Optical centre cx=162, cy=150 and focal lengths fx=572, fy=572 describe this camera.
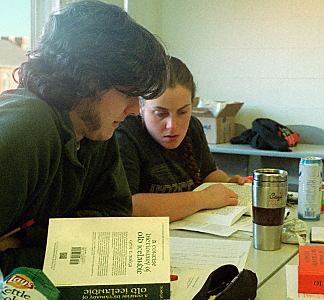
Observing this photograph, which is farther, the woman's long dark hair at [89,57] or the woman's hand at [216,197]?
the woman's hand at [216,197]

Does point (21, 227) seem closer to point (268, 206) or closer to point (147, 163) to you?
point (268, 206)

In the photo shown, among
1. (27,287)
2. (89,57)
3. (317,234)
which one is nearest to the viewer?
(27,287)

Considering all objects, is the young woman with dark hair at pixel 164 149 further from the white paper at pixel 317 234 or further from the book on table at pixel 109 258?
the book on table at pixel 109 258

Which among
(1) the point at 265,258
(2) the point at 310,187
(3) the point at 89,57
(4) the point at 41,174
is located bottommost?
(1) the point at 265,258

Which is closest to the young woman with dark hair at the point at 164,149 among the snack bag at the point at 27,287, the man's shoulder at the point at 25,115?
the man's shoulder at the point at 25,115

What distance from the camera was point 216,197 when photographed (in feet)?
6.44

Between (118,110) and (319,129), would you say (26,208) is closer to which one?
(118,110)

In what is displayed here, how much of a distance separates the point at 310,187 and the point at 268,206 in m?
0.38

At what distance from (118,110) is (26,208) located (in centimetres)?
32

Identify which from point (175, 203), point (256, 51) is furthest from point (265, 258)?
point (256, 51)

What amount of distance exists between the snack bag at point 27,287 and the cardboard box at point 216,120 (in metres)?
3.00

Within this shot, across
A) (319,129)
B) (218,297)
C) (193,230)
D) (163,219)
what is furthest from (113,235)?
(319,129)

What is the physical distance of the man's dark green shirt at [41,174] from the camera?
116 centimetres

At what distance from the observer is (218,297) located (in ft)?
3.46
